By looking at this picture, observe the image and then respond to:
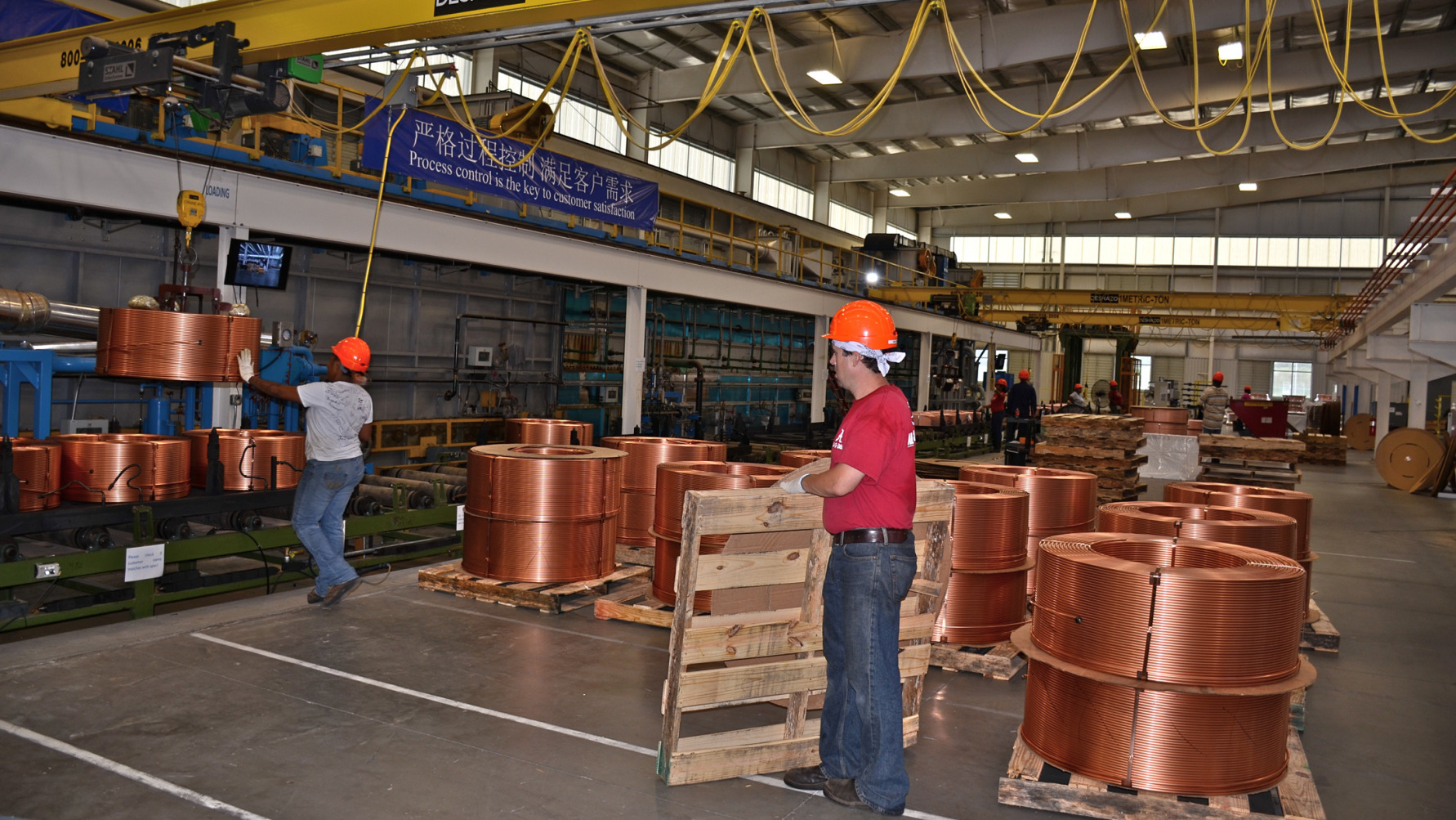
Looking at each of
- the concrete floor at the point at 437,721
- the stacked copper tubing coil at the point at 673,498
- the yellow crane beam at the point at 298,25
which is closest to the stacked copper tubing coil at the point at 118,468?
the concrete floor at the point at 437,721

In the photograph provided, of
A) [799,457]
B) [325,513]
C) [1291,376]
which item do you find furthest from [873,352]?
[1291,376]

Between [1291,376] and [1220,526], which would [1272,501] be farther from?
[1291,376]

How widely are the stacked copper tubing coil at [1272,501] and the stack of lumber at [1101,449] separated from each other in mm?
5776

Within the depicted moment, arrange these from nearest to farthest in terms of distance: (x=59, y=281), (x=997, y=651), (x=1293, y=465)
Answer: (x=997, y=651) → (x=59, y=281) → (x=1293, y=465)

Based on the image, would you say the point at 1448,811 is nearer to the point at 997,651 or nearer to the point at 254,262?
the point at 997,651

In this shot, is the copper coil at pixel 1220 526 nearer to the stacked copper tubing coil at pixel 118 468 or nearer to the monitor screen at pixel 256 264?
the stacked copper tubing coil at pixel 118 468

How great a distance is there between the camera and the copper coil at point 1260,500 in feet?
21.8

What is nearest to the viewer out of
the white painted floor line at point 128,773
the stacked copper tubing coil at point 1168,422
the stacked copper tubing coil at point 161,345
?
the white painted floor line at point 128,773

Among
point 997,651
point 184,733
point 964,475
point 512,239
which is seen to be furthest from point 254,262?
point 997,651

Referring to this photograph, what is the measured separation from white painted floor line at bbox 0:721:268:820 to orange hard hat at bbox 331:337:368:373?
284cm

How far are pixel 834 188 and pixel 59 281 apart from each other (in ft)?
82.1

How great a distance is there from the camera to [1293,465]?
51.2 ft

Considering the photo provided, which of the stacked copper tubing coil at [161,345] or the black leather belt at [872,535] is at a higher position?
the stacked copper tubing coil at [161,345]

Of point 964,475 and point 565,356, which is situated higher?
point 565,356
